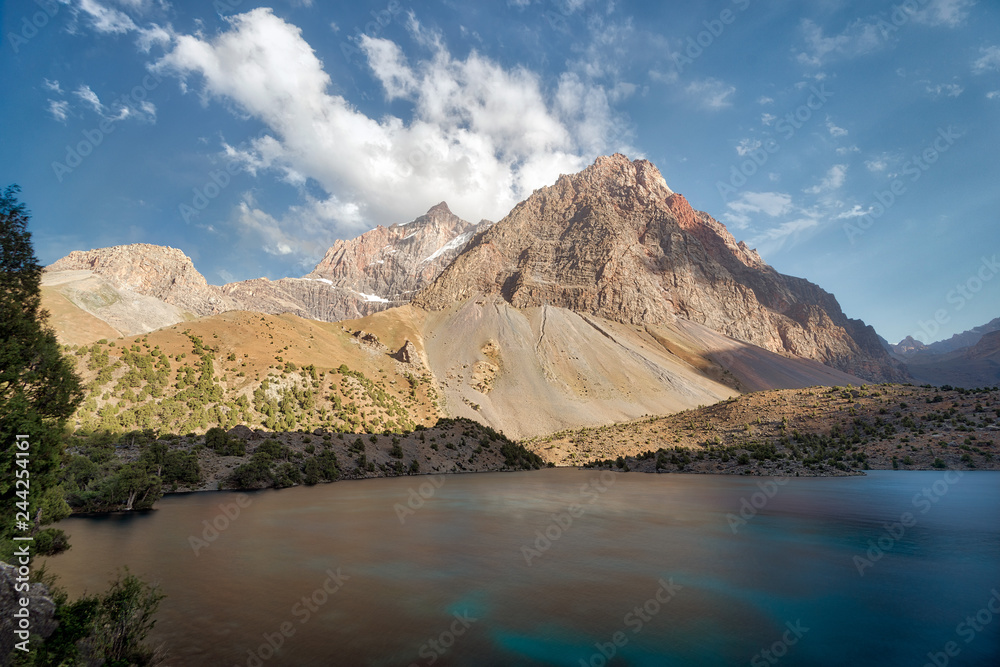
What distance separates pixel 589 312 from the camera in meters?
119

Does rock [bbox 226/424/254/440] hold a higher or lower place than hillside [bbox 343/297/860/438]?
lower

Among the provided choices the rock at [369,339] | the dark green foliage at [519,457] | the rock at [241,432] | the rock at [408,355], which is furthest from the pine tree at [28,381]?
the rock at [369,339]

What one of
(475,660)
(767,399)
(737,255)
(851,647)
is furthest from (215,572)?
(737,255)

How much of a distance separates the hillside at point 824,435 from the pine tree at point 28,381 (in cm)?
4836

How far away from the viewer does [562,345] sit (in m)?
99.9

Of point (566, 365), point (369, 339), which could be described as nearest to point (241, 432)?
point (369, 339)

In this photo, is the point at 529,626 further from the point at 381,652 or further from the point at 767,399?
the point at 767,399

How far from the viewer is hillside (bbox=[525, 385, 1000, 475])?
1501 inches

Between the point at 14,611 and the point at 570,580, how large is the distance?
12.7m

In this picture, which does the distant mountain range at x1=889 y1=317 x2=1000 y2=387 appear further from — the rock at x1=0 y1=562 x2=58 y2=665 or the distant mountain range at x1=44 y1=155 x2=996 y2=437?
the rock at x1=0 y1=562 x2=58 y2=665

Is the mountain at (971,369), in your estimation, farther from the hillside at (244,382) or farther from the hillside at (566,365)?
the hillside at (244,382)

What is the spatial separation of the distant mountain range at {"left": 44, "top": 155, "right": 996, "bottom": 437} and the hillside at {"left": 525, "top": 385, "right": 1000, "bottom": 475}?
23.7 m

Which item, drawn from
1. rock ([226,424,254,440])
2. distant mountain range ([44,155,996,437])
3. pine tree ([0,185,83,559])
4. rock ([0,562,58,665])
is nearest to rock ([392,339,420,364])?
distant mountain range ([44,155,996,437])

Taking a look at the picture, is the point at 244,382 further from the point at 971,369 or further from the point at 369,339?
the point at 971,369
